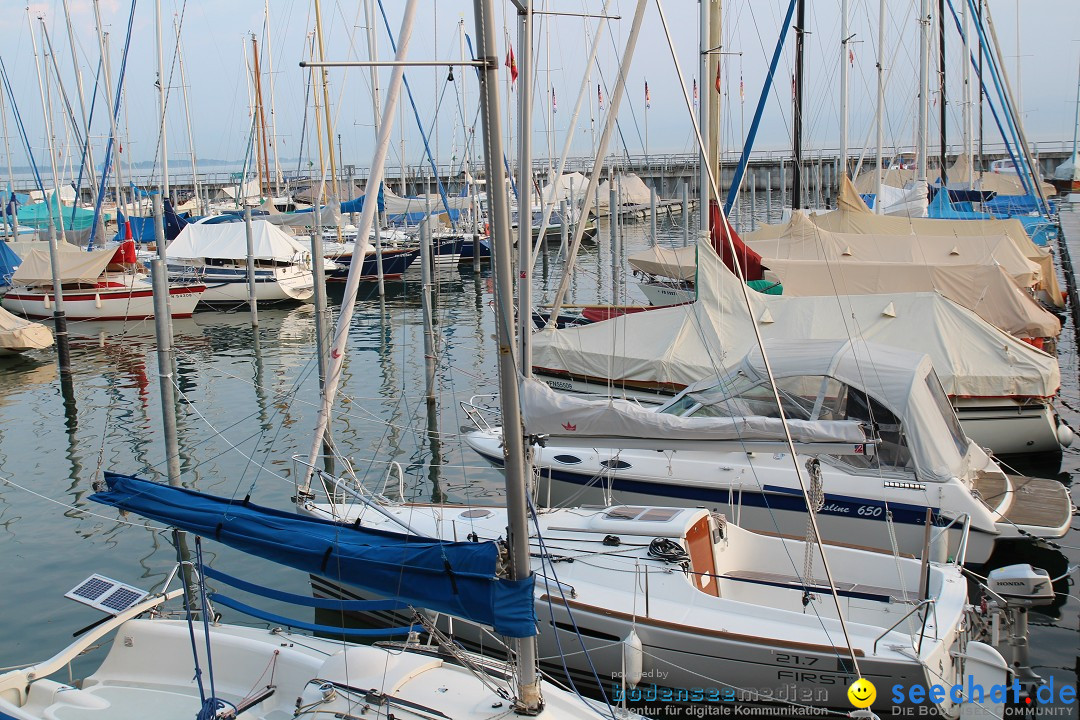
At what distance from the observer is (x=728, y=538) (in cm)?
925

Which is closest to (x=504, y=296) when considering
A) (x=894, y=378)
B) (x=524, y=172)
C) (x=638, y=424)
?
(x=524, y=172)

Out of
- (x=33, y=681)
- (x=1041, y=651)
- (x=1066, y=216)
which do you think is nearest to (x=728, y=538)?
(x=1041, y=651)

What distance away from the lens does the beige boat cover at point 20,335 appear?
23781mm

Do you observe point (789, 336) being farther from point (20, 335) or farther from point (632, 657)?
point (20, 335)

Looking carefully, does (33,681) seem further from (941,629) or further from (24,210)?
(24,210)

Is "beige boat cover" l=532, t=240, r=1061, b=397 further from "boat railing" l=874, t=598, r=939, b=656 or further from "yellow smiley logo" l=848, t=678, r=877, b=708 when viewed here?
"yellow smiley logo" l=848, t=678, r=877, b=708

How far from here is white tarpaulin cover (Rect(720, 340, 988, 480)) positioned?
10391 mm

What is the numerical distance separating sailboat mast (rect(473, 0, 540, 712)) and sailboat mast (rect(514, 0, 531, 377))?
2.77 metres

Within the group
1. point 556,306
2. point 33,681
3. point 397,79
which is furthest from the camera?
point 556,306

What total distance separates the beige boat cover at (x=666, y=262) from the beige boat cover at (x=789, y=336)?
1115cm

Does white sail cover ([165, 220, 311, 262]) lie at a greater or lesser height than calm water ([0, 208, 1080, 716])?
greater

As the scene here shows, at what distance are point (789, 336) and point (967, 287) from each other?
5.77m

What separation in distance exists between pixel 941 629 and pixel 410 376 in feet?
52.9

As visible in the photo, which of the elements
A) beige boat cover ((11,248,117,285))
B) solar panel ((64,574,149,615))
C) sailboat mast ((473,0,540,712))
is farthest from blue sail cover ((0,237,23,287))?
sailboat mast ((473,0,540,712))
